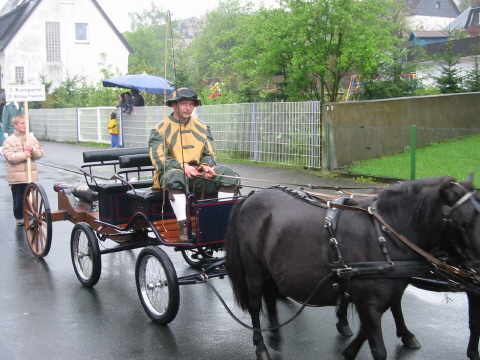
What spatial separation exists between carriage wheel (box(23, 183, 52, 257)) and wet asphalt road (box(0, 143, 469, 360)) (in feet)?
1.53

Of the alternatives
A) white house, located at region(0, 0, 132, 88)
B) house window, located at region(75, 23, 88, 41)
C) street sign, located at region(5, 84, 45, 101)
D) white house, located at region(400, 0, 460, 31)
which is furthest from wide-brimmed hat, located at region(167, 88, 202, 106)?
white house, located at region(400, 0, 460, 31)

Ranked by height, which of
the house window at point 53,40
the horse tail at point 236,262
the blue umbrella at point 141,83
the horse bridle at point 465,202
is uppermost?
the house window at point 53,40

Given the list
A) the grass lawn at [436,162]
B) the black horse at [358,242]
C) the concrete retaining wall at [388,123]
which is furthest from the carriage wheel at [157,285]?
the concrete retaining wall at [388,123]

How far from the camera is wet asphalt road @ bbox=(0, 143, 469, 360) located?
514 centimetres

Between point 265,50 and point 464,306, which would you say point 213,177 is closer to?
point 464,306

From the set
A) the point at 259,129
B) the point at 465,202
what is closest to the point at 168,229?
the point at 465,202

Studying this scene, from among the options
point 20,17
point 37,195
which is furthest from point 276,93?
point 20,17

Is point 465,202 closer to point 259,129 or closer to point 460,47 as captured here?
point 259,129

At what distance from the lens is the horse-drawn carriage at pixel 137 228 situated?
5930mm

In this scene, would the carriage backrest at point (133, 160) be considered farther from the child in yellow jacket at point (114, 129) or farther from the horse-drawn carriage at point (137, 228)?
the child in yellow jacket at point (114, 129)

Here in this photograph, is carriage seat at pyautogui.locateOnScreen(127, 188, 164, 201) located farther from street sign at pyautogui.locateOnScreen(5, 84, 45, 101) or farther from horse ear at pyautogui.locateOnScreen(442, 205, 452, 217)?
street sign at pyautogui.locateOnScreen(5, 84, 45, 101)

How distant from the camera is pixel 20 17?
4791 cm

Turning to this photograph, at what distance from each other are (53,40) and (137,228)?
1788 inches

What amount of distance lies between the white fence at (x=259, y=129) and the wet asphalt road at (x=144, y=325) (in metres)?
7.34
